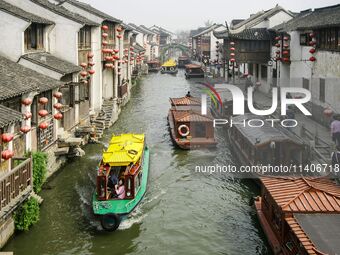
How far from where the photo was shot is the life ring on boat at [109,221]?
16.0 metres

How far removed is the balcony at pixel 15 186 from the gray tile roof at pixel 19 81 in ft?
8.43

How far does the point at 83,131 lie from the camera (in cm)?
2483

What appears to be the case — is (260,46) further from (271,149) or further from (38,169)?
(38,169)

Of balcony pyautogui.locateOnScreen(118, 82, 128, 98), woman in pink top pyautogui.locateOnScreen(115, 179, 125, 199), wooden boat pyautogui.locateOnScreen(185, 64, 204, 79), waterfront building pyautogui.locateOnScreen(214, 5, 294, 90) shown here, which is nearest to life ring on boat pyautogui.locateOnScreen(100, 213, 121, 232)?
woman in pink top pyautogui.locateOnScreen(115, 179, 125, 199)

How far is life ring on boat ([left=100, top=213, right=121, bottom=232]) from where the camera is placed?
16.0 meters

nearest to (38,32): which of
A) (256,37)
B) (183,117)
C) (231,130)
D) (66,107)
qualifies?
(66,107)

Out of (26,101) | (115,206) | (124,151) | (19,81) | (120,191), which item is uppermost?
(19,81)

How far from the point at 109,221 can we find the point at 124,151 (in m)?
3.93

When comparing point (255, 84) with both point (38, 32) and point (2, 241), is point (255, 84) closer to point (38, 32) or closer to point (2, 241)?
point (38, 32)

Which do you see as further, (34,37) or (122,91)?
(122,91)

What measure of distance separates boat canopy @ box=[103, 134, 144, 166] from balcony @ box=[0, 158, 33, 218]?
4359 mm

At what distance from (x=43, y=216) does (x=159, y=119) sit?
65.7ft

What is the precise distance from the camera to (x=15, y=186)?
43.8ft

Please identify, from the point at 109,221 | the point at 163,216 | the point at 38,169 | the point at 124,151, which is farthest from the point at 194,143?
the point at 38,169
